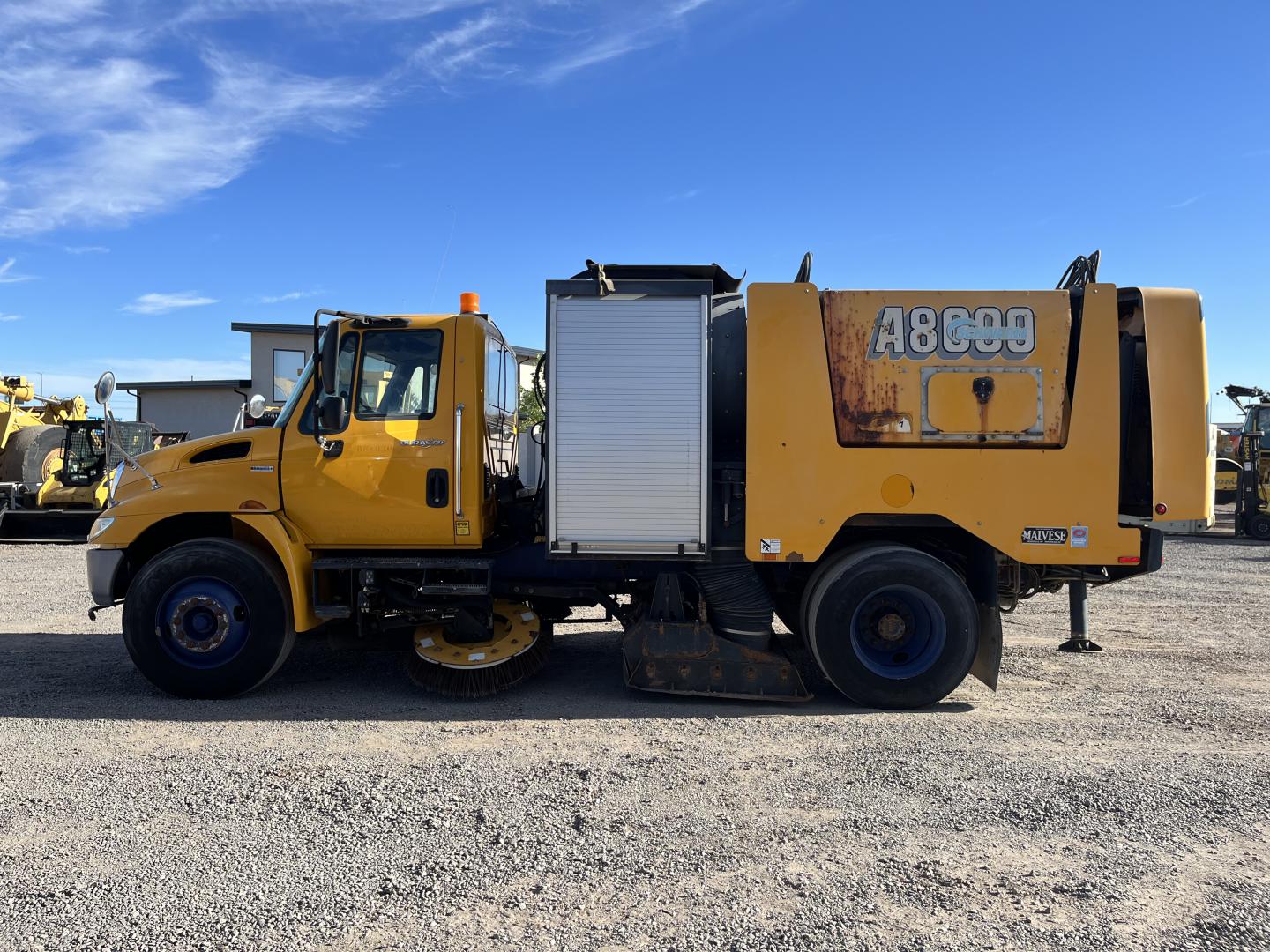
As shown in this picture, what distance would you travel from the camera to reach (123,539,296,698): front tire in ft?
19.5

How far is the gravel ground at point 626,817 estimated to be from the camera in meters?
3.11

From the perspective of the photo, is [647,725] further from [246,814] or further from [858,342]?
[858,342]

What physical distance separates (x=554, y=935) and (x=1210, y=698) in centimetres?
539

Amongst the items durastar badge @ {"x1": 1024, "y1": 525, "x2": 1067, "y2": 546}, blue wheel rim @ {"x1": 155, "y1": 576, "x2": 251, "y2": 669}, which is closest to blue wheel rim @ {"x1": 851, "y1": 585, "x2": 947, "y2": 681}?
durastar badge @ {"x1": 1024, "y1": 525, "x2": 1067, "y2": 546}

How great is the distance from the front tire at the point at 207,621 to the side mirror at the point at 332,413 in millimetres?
1071

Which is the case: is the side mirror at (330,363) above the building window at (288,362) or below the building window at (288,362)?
below

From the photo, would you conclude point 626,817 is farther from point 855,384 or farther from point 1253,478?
point 1253,478

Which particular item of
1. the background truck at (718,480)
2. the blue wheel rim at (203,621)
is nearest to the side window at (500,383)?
the background truck at (718,480)

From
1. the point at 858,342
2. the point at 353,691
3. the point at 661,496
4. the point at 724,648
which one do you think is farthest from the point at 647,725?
the point at 858,342

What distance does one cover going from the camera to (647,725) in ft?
18.1

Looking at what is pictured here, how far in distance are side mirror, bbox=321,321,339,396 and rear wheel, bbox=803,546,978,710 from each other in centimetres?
366

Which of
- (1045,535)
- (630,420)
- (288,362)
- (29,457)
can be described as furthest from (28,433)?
(1045,535)

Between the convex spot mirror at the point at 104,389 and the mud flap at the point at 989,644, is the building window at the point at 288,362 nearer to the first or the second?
the convex spot mirror at the point at 104,389

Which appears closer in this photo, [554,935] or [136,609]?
[554,935]
